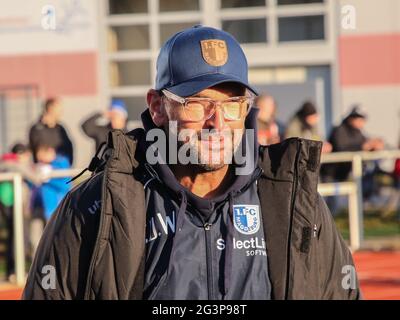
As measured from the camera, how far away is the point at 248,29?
18.9 metres

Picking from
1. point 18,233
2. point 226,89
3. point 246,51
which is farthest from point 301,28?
point 226,89

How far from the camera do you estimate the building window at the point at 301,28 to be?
1878 cm

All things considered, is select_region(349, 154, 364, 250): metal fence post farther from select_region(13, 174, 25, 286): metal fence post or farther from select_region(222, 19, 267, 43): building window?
select_region(222, 19, 267, 43): building window

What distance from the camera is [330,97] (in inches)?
723

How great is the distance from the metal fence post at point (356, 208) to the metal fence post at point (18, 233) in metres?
3.86

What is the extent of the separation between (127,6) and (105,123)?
6.12m

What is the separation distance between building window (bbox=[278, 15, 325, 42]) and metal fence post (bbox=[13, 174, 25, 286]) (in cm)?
896

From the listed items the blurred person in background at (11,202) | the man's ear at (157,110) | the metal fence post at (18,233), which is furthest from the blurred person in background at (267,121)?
the man's ear at (157,110)

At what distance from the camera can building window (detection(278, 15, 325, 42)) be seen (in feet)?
61.6

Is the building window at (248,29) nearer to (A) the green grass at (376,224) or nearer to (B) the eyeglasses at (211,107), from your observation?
(A) the green grass at (376,224)

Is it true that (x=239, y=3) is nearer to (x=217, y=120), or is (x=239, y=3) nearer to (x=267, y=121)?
(x=267, y=121)
